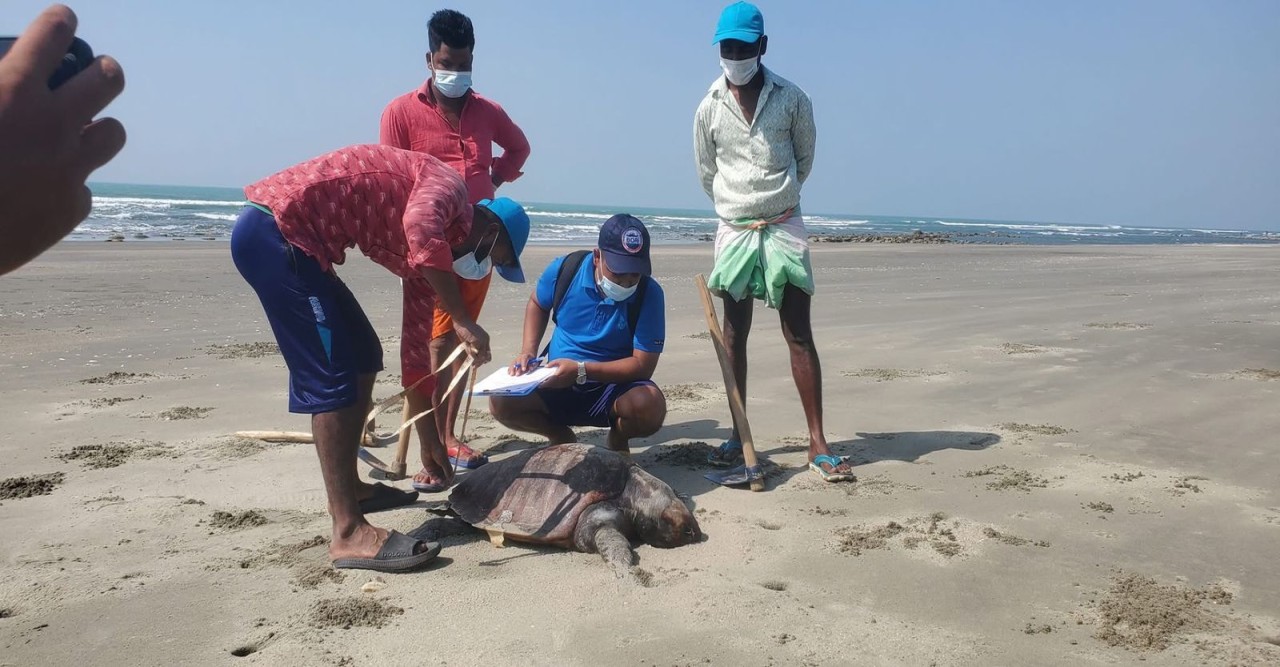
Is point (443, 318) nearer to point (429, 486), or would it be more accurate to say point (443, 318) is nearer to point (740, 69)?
point (429, 486)

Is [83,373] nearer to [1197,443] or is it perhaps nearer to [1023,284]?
[1197,443]

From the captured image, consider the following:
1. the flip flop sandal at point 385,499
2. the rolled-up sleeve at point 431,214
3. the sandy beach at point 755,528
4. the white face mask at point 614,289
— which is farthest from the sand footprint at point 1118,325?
the rolled-up sleeve at point 431,214

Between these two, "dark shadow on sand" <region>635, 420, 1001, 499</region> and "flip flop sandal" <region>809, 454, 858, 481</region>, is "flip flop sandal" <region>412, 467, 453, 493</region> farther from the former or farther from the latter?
"flip flop sandal" <region>809, 454, 858, 481</region>

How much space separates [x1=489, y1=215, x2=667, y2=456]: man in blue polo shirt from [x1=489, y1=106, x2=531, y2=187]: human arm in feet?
2.59

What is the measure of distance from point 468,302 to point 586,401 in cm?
75

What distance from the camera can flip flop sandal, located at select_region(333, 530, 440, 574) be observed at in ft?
10.6

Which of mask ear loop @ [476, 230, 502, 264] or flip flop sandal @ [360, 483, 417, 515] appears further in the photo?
flip flop sandal @ [360, 483, 417, 515]

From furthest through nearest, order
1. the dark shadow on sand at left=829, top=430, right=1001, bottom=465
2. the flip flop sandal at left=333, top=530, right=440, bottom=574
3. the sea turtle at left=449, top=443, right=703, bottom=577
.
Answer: the dark shadow on sand at left=829, top=430, right=1001, bottom=465
the sea turtle at left=449, top=443, right=703, bottom=577
the flip flop sandal at left=333, top=530, right=440, bottom=574

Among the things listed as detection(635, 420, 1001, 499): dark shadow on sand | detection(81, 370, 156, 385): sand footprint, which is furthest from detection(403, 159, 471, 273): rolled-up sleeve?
detection(81, 370, 156, 385): sand footprint

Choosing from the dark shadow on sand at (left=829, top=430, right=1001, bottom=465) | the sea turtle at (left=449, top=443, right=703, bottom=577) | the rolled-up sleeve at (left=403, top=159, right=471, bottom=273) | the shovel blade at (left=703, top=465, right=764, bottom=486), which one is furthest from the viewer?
the dark shadow on sand at (left=829, top=430, right=1001, bottom=465)

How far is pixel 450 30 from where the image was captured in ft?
14.6

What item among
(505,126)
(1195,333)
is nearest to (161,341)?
(505,126)

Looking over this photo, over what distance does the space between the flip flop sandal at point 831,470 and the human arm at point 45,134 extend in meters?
3.83

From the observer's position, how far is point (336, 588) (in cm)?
310
